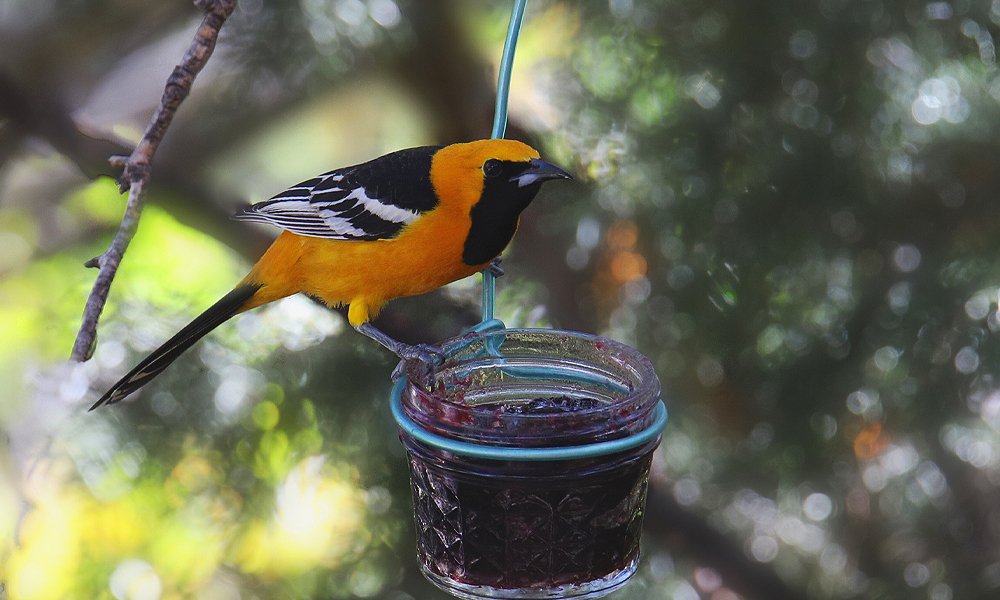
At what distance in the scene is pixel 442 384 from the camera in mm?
1350

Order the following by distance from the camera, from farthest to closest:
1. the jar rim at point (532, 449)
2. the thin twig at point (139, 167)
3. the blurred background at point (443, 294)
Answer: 1. the blurred background at point (443, 294)
2. the jar rim at point (532, 449)
3. the thin twig at point (139, 167)

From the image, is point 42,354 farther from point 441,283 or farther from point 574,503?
point 574,503

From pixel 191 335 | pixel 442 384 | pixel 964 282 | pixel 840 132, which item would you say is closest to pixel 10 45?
pixel 191 335

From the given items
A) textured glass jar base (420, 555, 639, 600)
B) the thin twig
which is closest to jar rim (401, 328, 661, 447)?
textured glass jar base (420, 555, 639, 600)

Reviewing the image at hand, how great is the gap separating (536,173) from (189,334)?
59cm

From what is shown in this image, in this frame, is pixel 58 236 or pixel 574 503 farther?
pixel 58 236

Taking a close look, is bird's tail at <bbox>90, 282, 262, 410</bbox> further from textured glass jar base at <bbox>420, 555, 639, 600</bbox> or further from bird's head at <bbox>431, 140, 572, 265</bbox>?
textured glass jar base at <bbox>420, 555, 639, 600</bbox>

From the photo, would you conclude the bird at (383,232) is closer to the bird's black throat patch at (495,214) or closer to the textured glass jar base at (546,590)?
the bird's black throat patch at (495,214)

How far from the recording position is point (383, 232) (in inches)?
55.5

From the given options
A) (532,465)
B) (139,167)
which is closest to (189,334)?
(139,167)

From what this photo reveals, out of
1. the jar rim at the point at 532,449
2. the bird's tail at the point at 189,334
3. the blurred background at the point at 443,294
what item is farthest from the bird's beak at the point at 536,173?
the blurred background at the point at 443,294

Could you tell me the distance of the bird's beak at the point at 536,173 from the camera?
4.04 feet

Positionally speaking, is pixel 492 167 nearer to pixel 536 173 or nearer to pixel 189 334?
pixel 536 173

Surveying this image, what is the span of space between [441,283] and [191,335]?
0.38 metres
